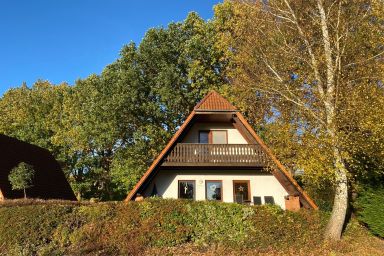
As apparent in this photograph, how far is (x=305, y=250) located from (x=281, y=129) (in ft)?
18.9

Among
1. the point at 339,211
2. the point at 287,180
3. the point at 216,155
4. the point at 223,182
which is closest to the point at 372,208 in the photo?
the point at 339,211

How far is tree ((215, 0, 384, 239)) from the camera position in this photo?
16.4m

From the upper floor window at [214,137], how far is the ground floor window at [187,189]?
3031 mm

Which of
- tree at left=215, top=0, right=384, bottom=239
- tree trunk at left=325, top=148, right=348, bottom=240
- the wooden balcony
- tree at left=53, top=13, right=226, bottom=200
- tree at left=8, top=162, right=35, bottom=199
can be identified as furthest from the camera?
tree at left=53, top=13, right=226, bottom=200

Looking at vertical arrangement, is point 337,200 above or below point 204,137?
below

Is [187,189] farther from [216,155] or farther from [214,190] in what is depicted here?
[216,155]

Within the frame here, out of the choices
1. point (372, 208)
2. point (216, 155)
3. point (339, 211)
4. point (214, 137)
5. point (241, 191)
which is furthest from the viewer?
point (214, 137)

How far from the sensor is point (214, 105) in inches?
930

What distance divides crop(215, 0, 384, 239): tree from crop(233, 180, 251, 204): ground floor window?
187 inches

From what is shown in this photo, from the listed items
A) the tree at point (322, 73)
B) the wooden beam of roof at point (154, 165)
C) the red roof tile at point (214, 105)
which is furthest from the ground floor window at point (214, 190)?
the tree at point (322, 73)

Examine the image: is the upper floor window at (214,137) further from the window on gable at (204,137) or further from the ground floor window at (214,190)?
the ground floor window at (214,190)

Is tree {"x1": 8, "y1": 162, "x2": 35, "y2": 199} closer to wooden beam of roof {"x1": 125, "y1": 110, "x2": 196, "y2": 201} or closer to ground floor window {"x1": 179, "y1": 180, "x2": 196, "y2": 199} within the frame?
wooden beam of roof {"x1": 125, "y1": 110, "x2": 196, "y2": 201}

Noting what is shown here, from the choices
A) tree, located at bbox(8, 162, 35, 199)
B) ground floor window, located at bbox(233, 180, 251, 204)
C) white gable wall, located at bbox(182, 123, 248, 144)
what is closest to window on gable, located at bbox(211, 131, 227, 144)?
white gable wall, located at bbox(182, 123, 248, 144)

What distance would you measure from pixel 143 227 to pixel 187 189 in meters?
7.51
